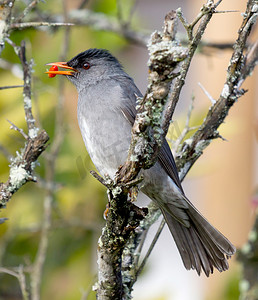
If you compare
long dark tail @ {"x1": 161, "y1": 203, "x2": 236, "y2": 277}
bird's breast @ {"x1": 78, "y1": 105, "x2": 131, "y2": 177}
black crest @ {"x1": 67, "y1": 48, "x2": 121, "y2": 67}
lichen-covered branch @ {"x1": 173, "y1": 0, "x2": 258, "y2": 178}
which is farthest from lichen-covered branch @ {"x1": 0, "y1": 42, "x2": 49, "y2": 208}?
black crest @ {"x1": 67, "y1": 48, "x2": 121, "y2": 67}

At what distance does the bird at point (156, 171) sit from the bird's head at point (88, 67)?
39 centimetres

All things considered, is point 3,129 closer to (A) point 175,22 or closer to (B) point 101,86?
(B) point 101,86

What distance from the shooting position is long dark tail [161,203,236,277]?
3574 millimetres

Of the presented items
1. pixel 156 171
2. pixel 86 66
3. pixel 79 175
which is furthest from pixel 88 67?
pixel 79 175

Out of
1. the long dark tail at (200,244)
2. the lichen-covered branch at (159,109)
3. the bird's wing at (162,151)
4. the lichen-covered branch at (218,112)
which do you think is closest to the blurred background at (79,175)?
the long dark tail at (200,244)

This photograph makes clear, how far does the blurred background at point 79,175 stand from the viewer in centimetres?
501

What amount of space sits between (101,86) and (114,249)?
1.70m

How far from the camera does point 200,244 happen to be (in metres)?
3.75

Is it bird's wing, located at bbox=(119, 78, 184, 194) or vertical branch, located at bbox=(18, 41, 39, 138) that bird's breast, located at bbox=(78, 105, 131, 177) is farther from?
vertical branch, located at bbox=(18, 41, 39, 138)

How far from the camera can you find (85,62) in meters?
4.66

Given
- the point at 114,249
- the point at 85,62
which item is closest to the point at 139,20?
the point at 85,62

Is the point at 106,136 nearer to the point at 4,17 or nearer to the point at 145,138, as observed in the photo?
the point at 4,17

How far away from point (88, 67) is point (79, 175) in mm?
1308

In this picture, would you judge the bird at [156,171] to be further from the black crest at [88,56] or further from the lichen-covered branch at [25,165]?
the lichen-covered branch at [25,165]
